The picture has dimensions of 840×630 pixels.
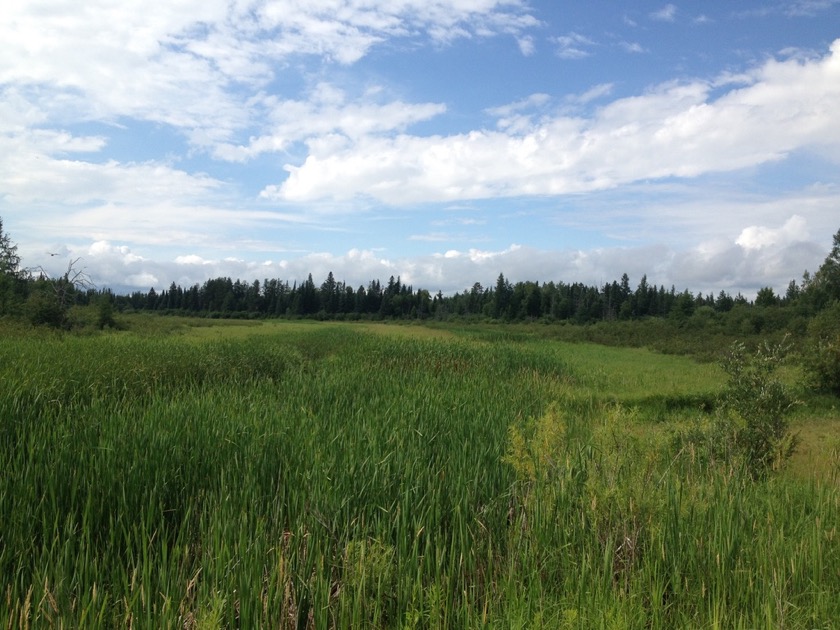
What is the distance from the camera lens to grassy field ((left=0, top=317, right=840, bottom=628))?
305cm

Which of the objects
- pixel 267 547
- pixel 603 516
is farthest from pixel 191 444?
pixel 603 516

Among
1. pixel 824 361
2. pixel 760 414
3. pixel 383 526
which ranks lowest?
pixel 383 526

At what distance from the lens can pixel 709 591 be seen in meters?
3.44

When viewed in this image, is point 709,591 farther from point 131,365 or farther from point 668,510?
point 131,365

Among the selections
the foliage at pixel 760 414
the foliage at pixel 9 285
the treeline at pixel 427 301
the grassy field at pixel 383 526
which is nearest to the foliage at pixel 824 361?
the foliage at pixel 760 414

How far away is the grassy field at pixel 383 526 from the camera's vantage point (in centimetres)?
305

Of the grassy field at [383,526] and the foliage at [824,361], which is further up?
the foliage at [824,361]

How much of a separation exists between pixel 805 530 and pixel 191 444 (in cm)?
536

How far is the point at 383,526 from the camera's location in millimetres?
3768

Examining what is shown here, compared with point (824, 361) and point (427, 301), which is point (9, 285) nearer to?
point (824, 361)

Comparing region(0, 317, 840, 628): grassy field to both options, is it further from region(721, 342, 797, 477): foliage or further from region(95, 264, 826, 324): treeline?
region(95, 264, 826, 324): treeline

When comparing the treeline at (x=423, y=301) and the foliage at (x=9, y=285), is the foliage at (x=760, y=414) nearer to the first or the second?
the foliage at (x=9, y=285)

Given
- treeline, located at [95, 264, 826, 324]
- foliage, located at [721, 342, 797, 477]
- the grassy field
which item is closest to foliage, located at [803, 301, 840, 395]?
foliage, located at [721, 342, 797, 477]

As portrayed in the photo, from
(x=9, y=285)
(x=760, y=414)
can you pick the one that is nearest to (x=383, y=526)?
(x=760, y=414)
